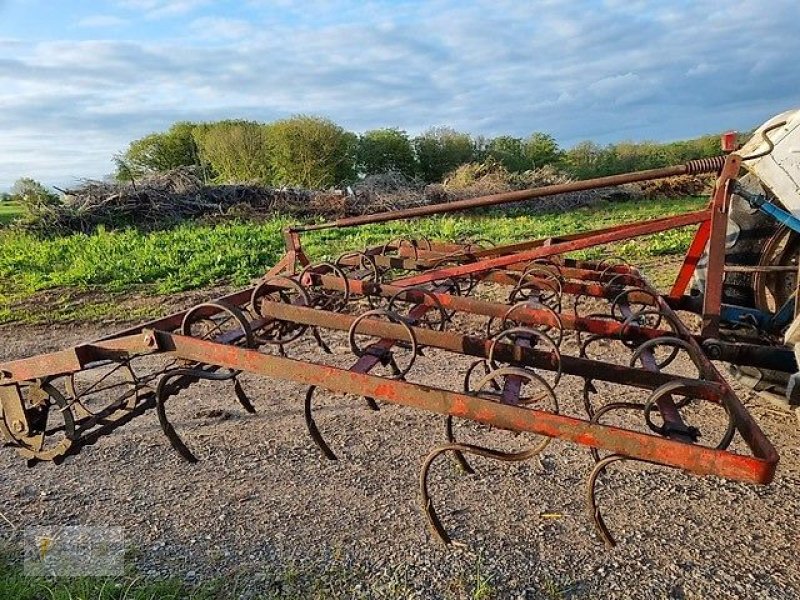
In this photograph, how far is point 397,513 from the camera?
285cm

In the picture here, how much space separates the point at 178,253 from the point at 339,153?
12709 millimetres

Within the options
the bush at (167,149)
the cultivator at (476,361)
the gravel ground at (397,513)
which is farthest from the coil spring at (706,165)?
the bush at (167,149)

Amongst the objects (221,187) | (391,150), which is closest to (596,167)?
(391,150)

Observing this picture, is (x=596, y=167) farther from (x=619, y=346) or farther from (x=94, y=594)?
(x=94, y=594)

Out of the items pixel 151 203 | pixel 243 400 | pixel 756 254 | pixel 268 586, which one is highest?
pixel 151 203

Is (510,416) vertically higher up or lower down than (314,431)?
higher up

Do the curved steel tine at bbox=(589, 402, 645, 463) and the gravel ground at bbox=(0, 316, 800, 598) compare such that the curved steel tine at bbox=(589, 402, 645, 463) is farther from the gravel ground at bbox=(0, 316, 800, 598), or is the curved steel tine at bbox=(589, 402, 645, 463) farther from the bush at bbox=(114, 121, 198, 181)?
the bush at bbox=(114, 121, 198, 181)

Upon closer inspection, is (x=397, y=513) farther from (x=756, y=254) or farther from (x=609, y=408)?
(x=756, y=254)

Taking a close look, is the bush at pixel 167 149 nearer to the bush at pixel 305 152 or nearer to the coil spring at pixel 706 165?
the bush at pixel 305 152

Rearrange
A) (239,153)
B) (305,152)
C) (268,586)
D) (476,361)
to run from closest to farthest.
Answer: (268,586)
(476,361)
(305,152)
(239,153)

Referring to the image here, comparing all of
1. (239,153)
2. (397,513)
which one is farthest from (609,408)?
(239,153)

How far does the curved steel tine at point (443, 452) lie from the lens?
2.20 m

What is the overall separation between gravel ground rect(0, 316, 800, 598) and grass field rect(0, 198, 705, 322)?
3.11 m

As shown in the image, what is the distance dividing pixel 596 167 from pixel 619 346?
1924 centimetres
